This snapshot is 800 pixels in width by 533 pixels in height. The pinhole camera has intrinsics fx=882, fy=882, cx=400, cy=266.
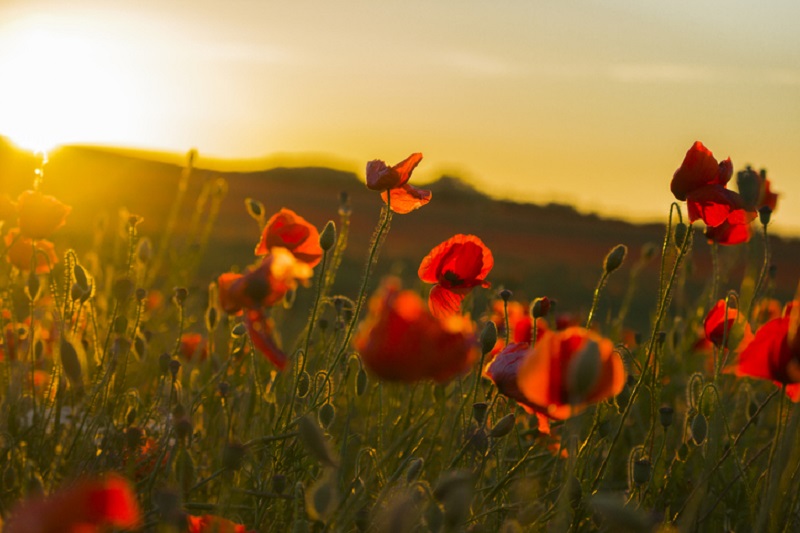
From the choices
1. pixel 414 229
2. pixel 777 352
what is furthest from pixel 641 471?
pixel 414 229

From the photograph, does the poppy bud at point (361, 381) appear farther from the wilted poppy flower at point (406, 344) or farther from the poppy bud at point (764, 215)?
the poppy bud at point (764, 215)

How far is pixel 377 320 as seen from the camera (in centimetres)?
120

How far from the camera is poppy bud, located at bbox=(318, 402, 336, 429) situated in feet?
5.73

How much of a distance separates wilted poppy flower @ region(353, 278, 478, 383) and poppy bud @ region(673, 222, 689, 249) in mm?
855

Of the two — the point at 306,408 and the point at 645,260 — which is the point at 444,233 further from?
the point at 306,408

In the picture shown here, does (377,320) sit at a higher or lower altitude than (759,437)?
higher

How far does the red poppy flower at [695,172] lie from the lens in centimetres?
182

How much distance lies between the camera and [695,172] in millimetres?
1830

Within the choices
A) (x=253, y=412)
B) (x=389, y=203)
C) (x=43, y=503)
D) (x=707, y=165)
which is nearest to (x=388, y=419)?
(x=253, y=412)

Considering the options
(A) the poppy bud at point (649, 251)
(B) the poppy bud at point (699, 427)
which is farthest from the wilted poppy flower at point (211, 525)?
(A) the poppy bud at point (649, 251)

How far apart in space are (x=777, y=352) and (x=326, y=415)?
85 centimetres

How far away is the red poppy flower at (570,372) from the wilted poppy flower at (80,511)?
532 mm

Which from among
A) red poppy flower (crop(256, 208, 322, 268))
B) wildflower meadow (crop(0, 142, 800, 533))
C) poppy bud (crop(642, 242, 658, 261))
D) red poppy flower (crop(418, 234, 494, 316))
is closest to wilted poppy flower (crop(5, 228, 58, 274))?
wildflower meadow (crop(0, 142, 800, 533))

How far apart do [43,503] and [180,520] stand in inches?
11.4
